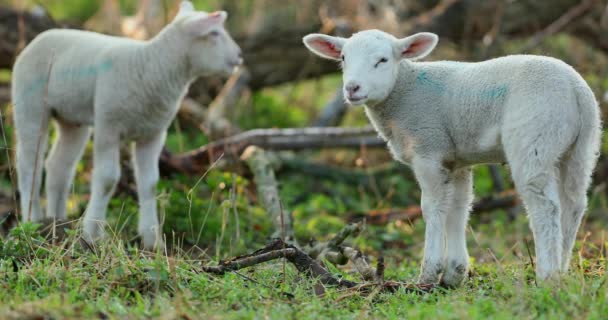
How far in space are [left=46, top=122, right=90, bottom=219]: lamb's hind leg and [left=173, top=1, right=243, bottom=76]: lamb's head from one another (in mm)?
1499

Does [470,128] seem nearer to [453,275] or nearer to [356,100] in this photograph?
[356,100]

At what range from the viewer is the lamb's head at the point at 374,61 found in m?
5.32

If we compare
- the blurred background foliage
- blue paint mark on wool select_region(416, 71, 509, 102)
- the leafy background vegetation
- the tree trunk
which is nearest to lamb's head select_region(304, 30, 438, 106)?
blue paint mark on wool select_region(416, 71, 509, 102)

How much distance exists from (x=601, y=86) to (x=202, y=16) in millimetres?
6265

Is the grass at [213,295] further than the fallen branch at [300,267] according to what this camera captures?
No

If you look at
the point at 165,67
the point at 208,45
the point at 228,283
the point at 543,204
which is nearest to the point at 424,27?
the point at 208,45

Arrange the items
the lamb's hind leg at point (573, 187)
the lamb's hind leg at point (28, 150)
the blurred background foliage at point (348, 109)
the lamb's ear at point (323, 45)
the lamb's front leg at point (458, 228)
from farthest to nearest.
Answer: the blurred background foliage at point (348, 109) → the lamb's hind leg at point (28, 150) → the lamb's ear at point (323, 45) → the lamb's front leg at point (458, 228) → the lamb's hind leg at point (573, 187)

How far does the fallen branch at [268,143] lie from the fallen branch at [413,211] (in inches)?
32.4

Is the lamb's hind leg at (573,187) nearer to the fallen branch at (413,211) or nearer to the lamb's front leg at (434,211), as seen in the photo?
the lamb's front leg at (434,211)

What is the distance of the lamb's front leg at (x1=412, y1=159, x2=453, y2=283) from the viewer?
5.29 meters

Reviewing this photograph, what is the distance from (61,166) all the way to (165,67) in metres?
1.57

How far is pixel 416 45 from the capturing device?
18.6ft

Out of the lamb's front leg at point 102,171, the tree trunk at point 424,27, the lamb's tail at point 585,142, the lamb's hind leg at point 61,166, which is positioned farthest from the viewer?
the tree trunk at point 424,27

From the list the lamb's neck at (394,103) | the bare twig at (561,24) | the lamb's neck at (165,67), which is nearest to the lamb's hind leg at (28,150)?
the lamb's neck at (165,67)
